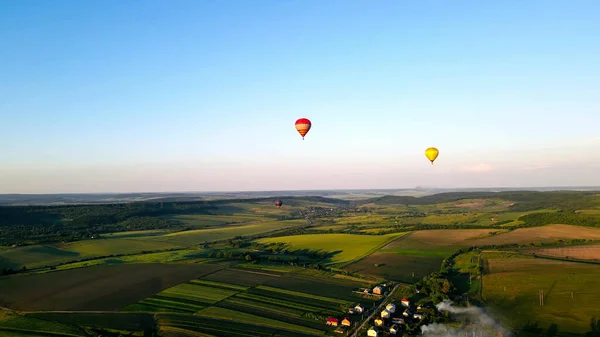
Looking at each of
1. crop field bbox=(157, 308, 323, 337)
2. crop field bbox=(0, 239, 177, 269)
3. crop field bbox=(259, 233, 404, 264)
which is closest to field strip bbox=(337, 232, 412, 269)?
crop field bbox=(259, 233, 404, 264)

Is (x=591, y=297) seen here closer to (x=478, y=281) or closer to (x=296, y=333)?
(x=478, y=281)

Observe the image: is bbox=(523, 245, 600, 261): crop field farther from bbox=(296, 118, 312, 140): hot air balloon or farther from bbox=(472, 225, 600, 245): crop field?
bbox=(296, 118, 312, 140): hot air balloon

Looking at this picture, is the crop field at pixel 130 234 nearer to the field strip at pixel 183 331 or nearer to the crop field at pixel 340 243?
the crop field at pixel 340 243

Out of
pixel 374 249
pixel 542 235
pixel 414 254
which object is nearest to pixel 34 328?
pixel 374 249

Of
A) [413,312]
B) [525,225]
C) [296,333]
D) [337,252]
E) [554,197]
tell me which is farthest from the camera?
[554,197]

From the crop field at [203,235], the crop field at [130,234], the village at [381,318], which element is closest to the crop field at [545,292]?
the village at [381,318]

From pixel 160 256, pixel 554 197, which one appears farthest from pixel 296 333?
pixel 554 197
